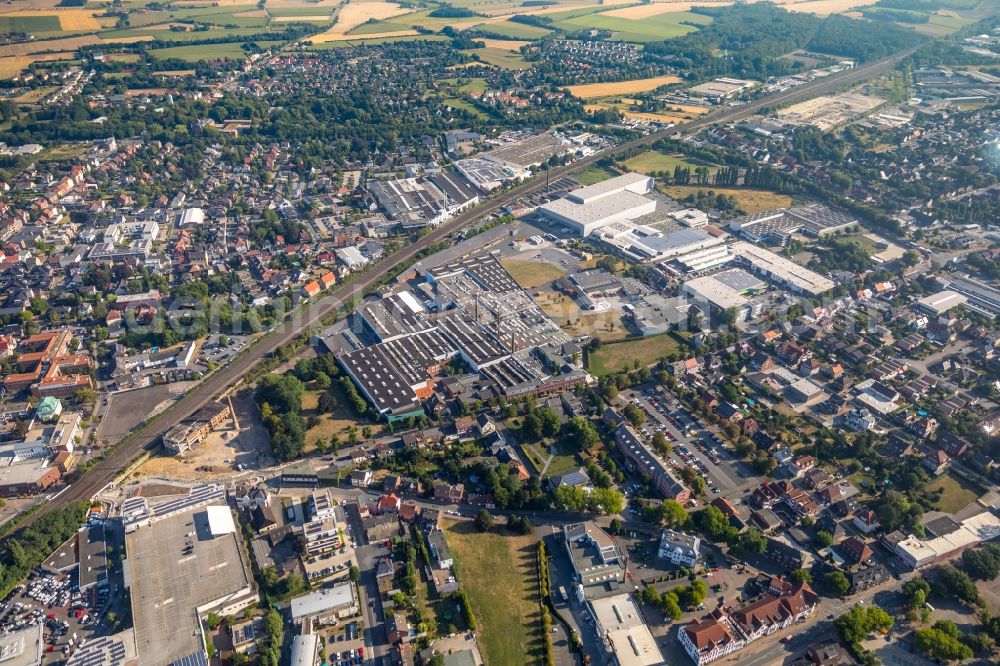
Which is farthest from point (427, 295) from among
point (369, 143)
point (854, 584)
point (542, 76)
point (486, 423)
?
point (542, 76)

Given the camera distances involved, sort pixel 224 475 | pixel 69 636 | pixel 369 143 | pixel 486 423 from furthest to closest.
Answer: pixel 369 143
pixel 486 423
pixel 224 475
pixel 69 636

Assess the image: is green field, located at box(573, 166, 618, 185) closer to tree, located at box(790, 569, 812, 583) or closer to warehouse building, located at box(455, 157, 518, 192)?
warehouse building, located at box(455, 157, 518, 192)

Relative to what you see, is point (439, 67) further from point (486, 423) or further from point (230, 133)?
point (486, 423)

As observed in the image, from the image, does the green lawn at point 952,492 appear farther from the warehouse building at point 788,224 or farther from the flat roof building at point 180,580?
the flat roof building at point 180,580

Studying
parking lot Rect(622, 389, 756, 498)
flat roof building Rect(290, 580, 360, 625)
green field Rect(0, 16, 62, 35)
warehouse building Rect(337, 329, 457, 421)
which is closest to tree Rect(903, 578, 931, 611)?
parking lot Rect(622, 389, 756, 498)

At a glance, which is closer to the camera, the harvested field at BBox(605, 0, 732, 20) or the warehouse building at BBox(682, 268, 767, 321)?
the warehouse building at BBox(682, 268, 767, 321)

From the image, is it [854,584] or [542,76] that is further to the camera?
[542,76]
